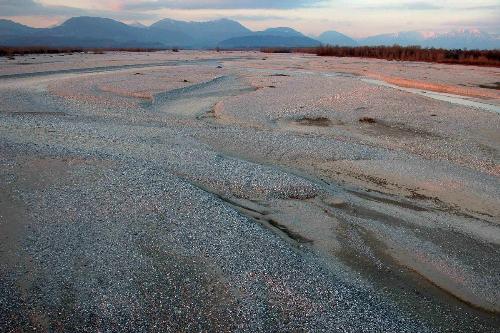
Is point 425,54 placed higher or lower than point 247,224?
higher

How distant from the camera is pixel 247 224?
→ 6.14 m

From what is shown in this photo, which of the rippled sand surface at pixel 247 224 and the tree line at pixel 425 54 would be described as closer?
the rippled sand surface at pixel 247 224

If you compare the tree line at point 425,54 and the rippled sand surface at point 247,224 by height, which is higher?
the tree line at point 425,54

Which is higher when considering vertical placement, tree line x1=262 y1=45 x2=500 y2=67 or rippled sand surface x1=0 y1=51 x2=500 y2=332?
tree line x1=262 y1=45 x2=500 y2=67

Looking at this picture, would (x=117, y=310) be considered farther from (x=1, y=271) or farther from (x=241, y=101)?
(x=241, y=101)

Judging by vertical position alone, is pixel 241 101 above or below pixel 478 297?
above

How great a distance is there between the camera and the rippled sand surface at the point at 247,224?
4.40 m

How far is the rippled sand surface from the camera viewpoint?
4.40m

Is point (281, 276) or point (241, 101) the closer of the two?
point (281, 276)

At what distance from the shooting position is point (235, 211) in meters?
6.56

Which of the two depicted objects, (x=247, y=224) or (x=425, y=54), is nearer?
(x=247, y=224)

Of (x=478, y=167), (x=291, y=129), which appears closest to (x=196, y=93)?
(x=291, y=129)

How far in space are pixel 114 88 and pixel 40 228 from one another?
47.6 ft

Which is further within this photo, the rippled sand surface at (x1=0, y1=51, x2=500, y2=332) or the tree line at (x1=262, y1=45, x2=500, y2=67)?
the tree line at (x1=262, y1=45, x2=500, y2=67)
